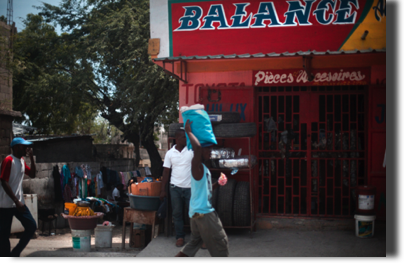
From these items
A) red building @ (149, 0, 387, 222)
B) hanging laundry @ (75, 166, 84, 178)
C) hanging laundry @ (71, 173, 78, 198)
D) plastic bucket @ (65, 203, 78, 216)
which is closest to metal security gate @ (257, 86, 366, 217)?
red building @ (149, 0, 387, 222)

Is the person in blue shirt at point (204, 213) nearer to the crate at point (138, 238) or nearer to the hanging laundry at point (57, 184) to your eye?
the crate at point (138, 238)

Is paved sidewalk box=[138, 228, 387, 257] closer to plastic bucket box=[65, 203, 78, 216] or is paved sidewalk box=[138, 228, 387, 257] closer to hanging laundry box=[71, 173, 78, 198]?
plastic bucket box=[65, 203, 78, 216]

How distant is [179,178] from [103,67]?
42.4 ft

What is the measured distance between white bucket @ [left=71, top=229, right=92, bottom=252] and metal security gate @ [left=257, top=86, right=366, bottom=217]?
341 centimetres

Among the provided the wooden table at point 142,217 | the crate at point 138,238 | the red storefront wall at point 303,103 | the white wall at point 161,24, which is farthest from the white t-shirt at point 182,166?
the white wall at point 161,24

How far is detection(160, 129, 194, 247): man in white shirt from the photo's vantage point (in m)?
6.51

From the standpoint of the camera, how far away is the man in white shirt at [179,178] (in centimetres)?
651

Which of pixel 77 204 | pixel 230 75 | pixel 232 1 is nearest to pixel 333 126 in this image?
pixel 230 75

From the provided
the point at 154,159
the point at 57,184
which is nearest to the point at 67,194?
the point at 57,184

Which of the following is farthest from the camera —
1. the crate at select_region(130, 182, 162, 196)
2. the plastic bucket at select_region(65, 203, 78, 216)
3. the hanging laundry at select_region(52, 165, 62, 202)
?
the hanging laundry at select_region(52, 165, 62, 202)

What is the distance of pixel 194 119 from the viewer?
580 cm

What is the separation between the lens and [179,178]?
653 cm

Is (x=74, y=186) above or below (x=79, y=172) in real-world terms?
below

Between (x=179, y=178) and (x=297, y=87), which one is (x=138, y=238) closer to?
(x=179, y=178)
